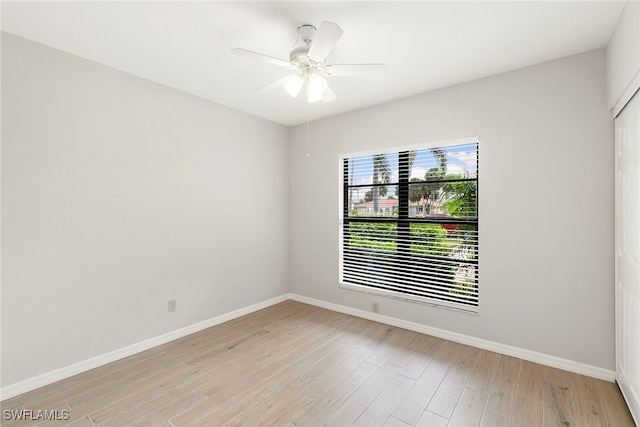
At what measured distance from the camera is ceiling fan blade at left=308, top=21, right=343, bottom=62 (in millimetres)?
1596

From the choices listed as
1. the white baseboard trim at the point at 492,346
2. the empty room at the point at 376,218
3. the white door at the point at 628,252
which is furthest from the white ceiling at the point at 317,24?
the white baseboard trim at the point at 492,346

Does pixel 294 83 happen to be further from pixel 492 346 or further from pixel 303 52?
pixel 492 346

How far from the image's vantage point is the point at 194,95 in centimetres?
326

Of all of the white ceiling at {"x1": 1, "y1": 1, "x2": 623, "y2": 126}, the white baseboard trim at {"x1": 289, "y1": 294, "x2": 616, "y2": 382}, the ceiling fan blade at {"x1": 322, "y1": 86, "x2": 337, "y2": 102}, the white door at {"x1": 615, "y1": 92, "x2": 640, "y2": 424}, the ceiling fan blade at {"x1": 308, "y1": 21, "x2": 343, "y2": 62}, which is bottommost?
the white baseboard trim at {"x1": 289, "y1": 294, "x2": 616, "y2": 382}

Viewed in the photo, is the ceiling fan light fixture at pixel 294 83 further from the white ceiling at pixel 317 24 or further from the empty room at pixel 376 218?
the white ceiling at pixel 317 24

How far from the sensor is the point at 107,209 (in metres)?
2.62

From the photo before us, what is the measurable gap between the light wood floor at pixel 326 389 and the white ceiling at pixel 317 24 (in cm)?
263

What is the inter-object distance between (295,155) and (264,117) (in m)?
0.70

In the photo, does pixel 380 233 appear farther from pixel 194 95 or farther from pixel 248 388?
pixel 194 95

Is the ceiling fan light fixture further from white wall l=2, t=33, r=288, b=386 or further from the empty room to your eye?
white wall l=2, t=33, r=288, b=386

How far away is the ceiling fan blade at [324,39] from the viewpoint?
1596 millimetres

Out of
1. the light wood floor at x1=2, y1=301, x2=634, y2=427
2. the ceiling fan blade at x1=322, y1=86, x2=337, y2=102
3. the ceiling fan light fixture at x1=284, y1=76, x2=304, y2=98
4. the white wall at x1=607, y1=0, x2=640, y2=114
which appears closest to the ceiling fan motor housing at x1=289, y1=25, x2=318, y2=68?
the ceiling fan light fixture at x1=284, y1=76, x2=304, y2=98

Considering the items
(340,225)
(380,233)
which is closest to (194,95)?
(340,225)

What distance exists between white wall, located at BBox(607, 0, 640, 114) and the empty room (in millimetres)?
26
